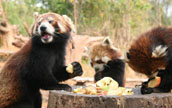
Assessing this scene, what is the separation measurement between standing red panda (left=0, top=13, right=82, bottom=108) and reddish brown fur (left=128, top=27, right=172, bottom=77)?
0.91m

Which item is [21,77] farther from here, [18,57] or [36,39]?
[36,39]

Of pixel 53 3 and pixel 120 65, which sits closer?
pixel 120 65

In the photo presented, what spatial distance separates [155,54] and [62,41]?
4.90 ft

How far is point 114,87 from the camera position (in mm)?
3646

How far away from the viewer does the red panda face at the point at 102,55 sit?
5195 millimetres

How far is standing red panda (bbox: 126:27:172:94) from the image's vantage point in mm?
3518

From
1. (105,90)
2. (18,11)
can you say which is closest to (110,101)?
(105,90)

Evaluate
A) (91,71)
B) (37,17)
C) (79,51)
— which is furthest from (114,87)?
(91,71)

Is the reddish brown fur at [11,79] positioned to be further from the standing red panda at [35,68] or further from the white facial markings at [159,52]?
the white facial markings at [159,52]

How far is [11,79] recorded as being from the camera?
3879 millimetres

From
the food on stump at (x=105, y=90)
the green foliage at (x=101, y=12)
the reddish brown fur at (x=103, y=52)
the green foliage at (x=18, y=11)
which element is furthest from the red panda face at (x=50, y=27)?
the green foliage at (x=18, y=11)

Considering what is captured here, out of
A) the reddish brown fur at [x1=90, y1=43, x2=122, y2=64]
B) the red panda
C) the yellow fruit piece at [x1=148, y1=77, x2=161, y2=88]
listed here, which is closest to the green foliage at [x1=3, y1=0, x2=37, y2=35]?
the reddish brown fur at [x1=90, y1=43, x2=122, y2=64]

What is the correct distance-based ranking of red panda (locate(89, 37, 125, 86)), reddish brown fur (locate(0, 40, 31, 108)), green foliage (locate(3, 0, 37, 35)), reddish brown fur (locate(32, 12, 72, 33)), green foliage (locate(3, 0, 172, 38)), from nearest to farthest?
reddish brown fur (locate(0, 40, 31, 108))
reddish brown fur (locate(32, 12, 72, 33))
red panda (locate(89, 37, 125, 86))
green foliage (locate(3, 0, 172, 38))
green foliage (locate(3, 0, 37, 35))

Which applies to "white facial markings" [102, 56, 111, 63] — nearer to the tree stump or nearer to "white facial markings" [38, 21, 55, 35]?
"white facial markings" [38, 21, 55, 35]
